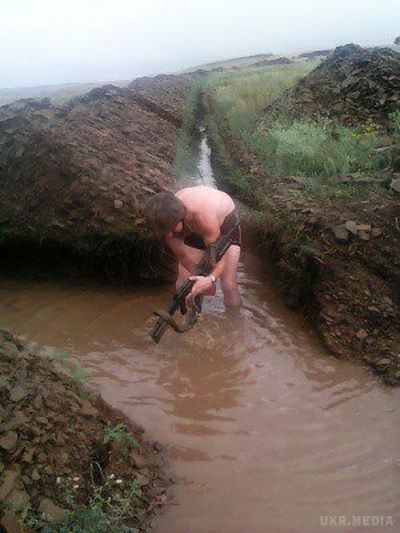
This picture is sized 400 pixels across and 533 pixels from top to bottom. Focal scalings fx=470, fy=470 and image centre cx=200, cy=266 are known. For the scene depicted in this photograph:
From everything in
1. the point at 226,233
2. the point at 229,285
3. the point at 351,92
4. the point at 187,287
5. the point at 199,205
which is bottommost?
the point at 229,285

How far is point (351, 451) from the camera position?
10.2 ft

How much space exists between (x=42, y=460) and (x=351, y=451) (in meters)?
1.96

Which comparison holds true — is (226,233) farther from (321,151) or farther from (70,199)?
(321,151)

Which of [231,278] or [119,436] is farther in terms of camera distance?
[231,278]

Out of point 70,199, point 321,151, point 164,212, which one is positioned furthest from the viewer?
point 321,151

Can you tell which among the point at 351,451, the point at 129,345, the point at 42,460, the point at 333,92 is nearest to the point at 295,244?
the point at 129,345

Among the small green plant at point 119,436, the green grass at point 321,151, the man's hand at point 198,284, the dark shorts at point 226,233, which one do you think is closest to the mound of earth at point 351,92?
the green grass at point 321,151

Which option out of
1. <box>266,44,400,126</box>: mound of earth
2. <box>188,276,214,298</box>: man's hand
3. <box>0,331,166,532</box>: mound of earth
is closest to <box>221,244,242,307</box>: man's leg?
<box>188,276,214,298</box>: man's hand

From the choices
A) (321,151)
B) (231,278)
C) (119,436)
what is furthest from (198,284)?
(321,151)

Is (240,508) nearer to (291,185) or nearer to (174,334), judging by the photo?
(174,334)

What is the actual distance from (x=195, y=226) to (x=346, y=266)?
150 cm

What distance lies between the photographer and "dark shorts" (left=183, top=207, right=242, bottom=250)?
4.24 meters

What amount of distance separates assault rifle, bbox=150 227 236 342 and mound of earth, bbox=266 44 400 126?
556cm

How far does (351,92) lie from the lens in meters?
9.65
